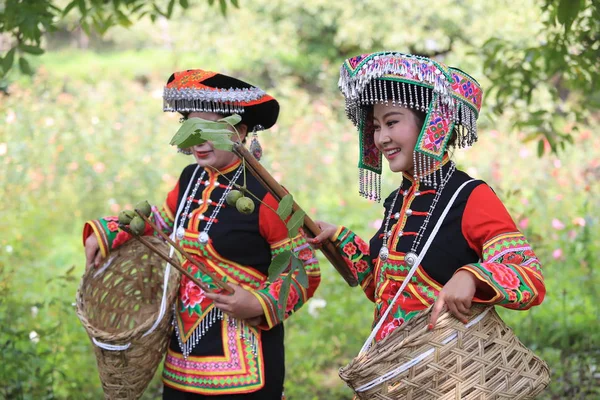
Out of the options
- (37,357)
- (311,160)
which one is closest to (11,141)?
(311,160)

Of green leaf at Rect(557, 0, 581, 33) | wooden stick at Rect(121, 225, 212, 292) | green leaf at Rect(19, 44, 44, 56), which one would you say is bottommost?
wooden stick at Rect(121, 225, 212, 292)

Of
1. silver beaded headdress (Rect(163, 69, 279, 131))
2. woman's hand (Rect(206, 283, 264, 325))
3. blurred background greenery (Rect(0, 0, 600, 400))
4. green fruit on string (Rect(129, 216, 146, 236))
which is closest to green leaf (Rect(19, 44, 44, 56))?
blurred background greenery (Rect(0, 0, 600, 400))

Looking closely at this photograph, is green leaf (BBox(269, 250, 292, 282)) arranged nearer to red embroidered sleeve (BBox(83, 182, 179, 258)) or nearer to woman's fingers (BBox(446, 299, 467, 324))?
woman's fingers (BBox(446, 299, 467, 324))

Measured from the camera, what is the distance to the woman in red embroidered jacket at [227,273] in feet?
8.29

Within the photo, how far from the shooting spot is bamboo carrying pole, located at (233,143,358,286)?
213 cm

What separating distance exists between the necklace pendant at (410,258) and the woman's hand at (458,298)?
0.25 meters

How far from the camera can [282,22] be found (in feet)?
35.9

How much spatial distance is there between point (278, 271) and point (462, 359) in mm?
491

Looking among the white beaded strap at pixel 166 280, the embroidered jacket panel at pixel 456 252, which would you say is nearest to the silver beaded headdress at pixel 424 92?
the embroidered jacket panel at pixel 456 252

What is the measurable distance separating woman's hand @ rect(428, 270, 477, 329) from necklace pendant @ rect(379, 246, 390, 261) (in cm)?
36

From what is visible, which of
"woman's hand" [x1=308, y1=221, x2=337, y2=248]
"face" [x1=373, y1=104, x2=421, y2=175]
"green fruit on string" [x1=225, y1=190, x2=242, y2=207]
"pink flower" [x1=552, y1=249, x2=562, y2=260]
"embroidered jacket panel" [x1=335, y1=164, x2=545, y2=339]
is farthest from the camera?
"pink flower" [x1=552, y1=249, x2=562, y2=260]

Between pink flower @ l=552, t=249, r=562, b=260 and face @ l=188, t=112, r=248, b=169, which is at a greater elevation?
face @ l=188, t=112, r=248, b=169

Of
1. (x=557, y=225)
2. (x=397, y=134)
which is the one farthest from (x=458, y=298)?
(x=557, y=225)

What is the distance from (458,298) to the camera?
6.05 feet
